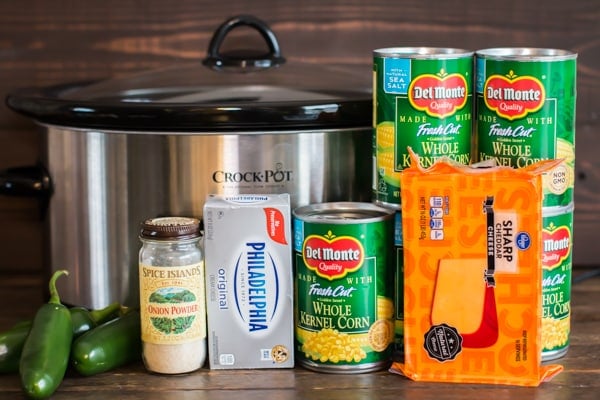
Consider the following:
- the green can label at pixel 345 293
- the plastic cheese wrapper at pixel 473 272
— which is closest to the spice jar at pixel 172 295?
the green can label at pixel 345 293

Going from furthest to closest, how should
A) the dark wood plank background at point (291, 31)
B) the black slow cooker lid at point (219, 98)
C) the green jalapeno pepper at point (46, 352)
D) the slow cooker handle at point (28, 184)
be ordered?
1. the dark wood plank background at point (291, 31)
2. the slow cooker handle at point (28, 184)
3. the black slow cooker lid at point (219, 98)
4. the green jalapeno pepper at point (46, 352)

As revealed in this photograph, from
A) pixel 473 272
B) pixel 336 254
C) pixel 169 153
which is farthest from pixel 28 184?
pixel 473 272

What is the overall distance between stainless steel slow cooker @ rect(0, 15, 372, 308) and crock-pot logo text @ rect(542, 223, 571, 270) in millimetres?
222

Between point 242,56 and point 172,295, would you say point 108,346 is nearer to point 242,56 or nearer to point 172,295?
point 172,295

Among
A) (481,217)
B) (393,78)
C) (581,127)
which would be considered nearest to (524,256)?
(481,217)

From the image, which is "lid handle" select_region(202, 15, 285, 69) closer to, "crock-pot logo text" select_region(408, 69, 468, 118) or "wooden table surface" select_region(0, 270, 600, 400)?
"crock-pot logo text" select_region(408, 69, 468, 118)

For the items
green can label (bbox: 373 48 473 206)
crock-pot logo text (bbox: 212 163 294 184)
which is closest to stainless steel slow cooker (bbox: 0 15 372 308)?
crock-pot logo text (bbox: 212 163 294 184)

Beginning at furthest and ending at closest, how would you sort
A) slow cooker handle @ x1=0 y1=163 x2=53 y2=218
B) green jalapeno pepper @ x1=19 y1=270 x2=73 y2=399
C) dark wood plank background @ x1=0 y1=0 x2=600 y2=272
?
dark wood plank background @ x1=0 y1=0 x2=600 y2=272
slow cooker handle @ x1=0 y1=163 x2=53 y2=218
green jalapeno pepper @ x1=19 y1=270 x2=73 y2=399

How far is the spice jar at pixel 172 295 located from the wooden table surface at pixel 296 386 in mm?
24

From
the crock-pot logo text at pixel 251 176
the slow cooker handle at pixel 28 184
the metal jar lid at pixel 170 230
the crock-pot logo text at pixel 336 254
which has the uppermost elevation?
the crock-pot logo text at pixel 251 176

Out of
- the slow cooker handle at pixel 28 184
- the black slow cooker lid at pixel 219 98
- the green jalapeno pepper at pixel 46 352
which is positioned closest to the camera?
the green jalapeno pepper at pixel 46 352

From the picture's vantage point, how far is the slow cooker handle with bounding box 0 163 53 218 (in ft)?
4.10

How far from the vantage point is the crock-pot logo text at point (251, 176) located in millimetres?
1160

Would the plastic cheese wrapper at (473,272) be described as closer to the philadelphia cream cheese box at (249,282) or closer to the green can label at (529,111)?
the green can label at (529,111)
